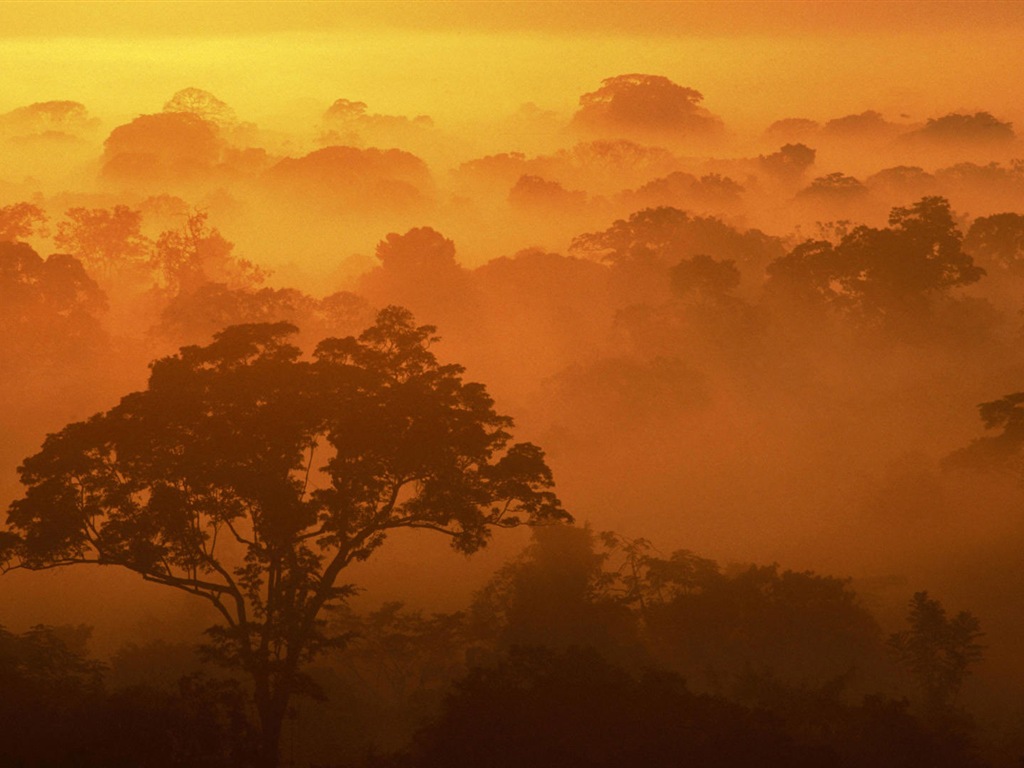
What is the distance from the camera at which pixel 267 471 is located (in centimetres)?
3012

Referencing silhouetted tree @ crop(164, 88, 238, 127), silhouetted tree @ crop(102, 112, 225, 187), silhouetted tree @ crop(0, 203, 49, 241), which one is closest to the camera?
silhouetted tree @ crop(0, 203, 49, 241)

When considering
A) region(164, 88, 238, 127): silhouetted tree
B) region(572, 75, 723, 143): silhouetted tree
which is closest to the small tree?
region(164, 88, 238, 127): silhouetted tree

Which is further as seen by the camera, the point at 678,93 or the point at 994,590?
the point at 678,93

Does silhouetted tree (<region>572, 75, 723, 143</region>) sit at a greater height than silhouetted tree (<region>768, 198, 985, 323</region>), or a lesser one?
greater

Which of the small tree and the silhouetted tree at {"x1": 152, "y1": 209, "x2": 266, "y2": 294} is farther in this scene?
the silhouetted tree at {"x1": 152, "y1": 209, "x2": 266, "y2": 294}

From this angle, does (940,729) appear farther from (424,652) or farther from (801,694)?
(424,652)

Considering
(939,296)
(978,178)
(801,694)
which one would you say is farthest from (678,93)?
(801,694)

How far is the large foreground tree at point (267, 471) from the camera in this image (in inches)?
1161

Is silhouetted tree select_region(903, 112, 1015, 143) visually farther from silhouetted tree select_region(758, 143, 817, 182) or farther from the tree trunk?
the tree trunk

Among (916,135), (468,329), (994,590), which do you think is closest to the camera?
(994,590)

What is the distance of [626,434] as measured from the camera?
64000mm

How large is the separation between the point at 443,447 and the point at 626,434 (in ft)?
112

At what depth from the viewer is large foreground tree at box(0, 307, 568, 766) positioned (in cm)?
2950

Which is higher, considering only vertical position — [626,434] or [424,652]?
[626,434]
